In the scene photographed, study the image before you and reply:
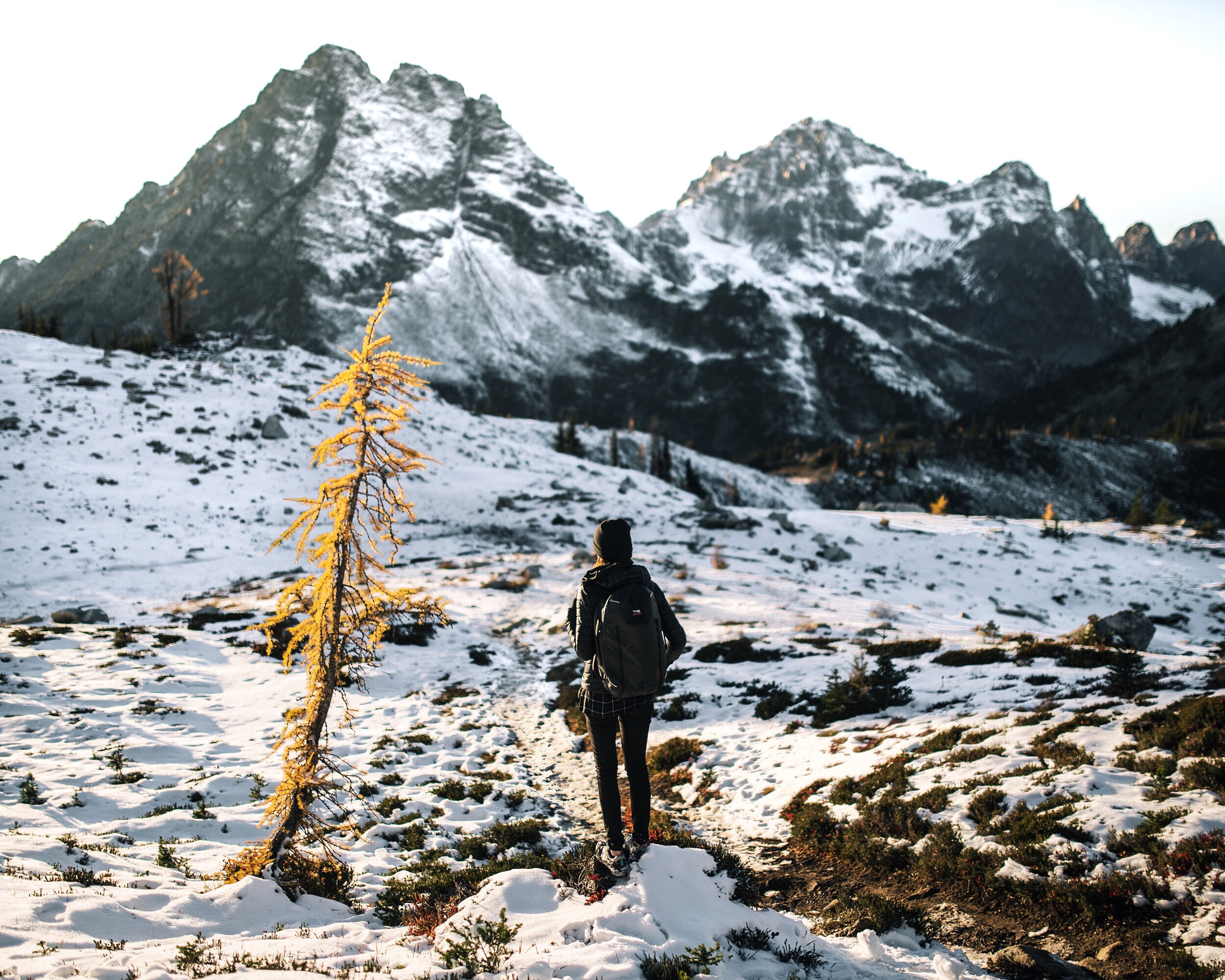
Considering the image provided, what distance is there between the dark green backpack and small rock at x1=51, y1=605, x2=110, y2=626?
2026 centimetres

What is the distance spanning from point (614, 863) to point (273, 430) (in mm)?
44933

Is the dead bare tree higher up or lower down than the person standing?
higher up

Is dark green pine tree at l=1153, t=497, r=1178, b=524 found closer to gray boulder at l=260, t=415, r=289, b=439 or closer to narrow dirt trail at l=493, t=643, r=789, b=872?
narrow dirt trail at l=493, t=643, r=789, b=872

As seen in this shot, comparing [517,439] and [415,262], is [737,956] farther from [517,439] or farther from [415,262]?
[415,262]

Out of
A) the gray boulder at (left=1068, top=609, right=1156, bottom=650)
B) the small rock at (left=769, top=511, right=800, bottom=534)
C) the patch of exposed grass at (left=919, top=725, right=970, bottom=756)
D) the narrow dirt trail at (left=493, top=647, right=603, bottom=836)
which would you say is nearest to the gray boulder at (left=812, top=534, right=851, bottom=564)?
the small rock at (left=769, top=511, right=800, bottom=534)

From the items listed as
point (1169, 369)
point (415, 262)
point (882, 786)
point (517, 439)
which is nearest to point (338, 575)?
point (882, 786)

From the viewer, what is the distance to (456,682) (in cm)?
1577

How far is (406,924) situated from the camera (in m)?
5.83

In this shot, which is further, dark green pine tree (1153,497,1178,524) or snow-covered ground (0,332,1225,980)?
dark green pine tree (1153,497,1178,524)

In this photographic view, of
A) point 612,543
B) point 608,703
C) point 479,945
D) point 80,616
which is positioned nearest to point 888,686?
point 608,703

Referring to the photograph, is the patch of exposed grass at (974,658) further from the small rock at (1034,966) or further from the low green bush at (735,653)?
the small rock at (1034,966)

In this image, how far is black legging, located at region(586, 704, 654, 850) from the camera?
19.3ft

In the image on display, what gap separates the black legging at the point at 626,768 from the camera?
5.89 metres

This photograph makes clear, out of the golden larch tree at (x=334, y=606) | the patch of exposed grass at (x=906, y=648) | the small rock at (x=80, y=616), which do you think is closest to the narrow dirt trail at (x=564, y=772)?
the golden larch tree at (x=334, y=606)
